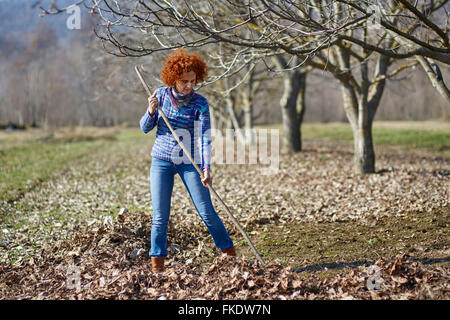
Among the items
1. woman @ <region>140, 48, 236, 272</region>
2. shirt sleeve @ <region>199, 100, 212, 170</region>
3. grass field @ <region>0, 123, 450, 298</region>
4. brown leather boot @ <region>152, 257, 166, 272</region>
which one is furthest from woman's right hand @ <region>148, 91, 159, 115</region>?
grass field @ <region>0, 123, 450, 298</region>

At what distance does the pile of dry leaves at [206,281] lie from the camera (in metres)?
3.83

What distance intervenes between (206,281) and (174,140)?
1482 mm

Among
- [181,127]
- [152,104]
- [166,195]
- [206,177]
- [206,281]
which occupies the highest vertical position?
[152,104]

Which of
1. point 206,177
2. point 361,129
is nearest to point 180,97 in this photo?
point 206,177

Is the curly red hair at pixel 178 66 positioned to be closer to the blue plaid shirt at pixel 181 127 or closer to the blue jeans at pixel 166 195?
the blue plaid shirt at pixel 181 127

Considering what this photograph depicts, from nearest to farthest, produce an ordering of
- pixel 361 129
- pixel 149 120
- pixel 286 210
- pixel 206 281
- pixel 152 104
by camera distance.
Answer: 1. pixel 206 281
2. pixel 152 104
3. pixel 149 120
4. pixel 286 210
5. pixel 361 129

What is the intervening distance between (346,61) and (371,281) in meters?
7.28

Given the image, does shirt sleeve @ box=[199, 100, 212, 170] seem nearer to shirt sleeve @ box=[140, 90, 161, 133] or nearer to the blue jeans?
the blue jeans

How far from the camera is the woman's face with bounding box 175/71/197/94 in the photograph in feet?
→ 14.5

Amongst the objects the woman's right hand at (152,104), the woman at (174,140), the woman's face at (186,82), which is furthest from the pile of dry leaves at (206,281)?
the woman's face at (186,82)

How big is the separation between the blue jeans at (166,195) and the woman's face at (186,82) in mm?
791

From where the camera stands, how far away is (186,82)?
4449mm

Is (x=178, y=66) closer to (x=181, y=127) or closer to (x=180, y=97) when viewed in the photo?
(x=180, y=97)
